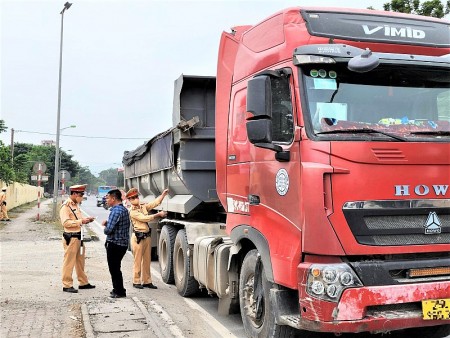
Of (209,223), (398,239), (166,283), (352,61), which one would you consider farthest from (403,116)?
(166,283)

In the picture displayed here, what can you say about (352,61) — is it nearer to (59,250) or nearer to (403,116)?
(403,116)

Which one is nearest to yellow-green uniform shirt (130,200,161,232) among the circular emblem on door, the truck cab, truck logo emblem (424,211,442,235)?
the truck cab

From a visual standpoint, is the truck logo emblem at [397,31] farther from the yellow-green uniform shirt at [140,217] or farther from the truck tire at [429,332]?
the yellow-green uniform shirt at [140,217]

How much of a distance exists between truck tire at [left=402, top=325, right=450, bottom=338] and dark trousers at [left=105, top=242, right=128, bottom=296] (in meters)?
3.94

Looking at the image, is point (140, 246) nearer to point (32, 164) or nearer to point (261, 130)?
point (261, 130)

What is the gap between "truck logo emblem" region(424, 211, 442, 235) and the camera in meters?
4.08

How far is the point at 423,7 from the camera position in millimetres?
15000

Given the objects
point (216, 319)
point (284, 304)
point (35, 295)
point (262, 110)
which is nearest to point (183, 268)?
point (216, 319)

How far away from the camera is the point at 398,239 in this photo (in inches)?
158

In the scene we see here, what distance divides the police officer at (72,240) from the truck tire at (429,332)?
16.2 feet

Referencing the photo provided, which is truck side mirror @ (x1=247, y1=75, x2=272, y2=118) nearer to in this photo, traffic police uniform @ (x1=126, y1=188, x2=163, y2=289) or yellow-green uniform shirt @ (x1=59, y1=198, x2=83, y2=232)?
traffic police uniform @ (x1=126, y1=188, x2=163, y2=289)

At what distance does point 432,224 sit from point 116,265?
4.76 metres

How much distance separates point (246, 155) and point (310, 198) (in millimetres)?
1435

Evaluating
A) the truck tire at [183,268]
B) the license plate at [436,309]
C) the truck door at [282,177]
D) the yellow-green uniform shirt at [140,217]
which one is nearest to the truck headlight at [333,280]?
the truck door at [282,177]
